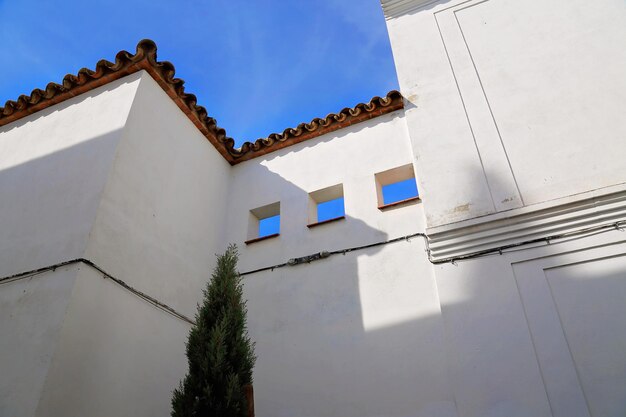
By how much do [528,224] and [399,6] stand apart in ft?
10.9

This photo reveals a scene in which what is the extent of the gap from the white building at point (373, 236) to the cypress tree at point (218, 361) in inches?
31.9

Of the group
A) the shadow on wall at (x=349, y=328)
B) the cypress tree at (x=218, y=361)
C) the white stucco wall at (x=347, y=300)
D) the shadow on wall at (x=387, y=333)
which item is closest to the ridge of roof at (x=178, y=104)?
the white stucco wall at (x=347, y=300)

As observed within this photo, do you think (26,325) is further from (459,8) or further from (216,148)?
(459,8)

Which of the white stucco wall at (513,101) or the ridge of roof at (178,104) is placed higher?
the ridge of roof at (178,104)

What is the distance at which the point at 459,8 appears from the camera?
5.14 metres

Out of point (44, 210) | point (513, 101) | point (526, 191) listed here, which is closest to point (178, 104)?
point (44, 210)

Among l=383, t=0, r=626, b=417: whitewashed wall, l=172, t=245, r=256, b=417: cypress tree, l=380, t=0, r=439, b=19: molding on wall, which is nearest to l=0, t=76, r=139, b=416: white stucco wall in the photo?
l=172, t=245, r=256, b=417: cypress tree

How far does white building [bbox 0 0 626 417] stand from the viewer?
3135 millimetres

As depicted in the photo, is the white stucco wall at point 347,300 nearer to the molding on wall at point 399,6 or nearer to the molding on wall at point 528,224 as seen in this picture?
the molding on wall at point 528,224

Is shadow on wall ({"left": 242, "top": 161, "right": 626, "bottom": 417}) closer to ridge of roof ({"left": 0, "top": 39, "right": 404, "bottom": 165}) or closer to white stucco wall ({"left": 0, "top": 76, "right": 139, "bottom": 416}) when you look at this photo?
ridge of roof ({"left": 0, "top": 39, "right": 404, "bottom": 165})

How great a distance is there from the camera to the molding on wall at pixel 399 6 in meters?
5.40

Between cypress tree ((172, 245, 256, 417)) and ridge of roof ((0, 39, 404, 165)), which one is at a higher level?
ridge of roof ((0, 39, 404, 165))

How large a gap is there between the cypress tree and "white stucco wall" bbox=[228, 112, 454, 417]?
40.5 inches

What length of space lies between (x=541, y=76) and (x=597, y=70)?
45 cm
